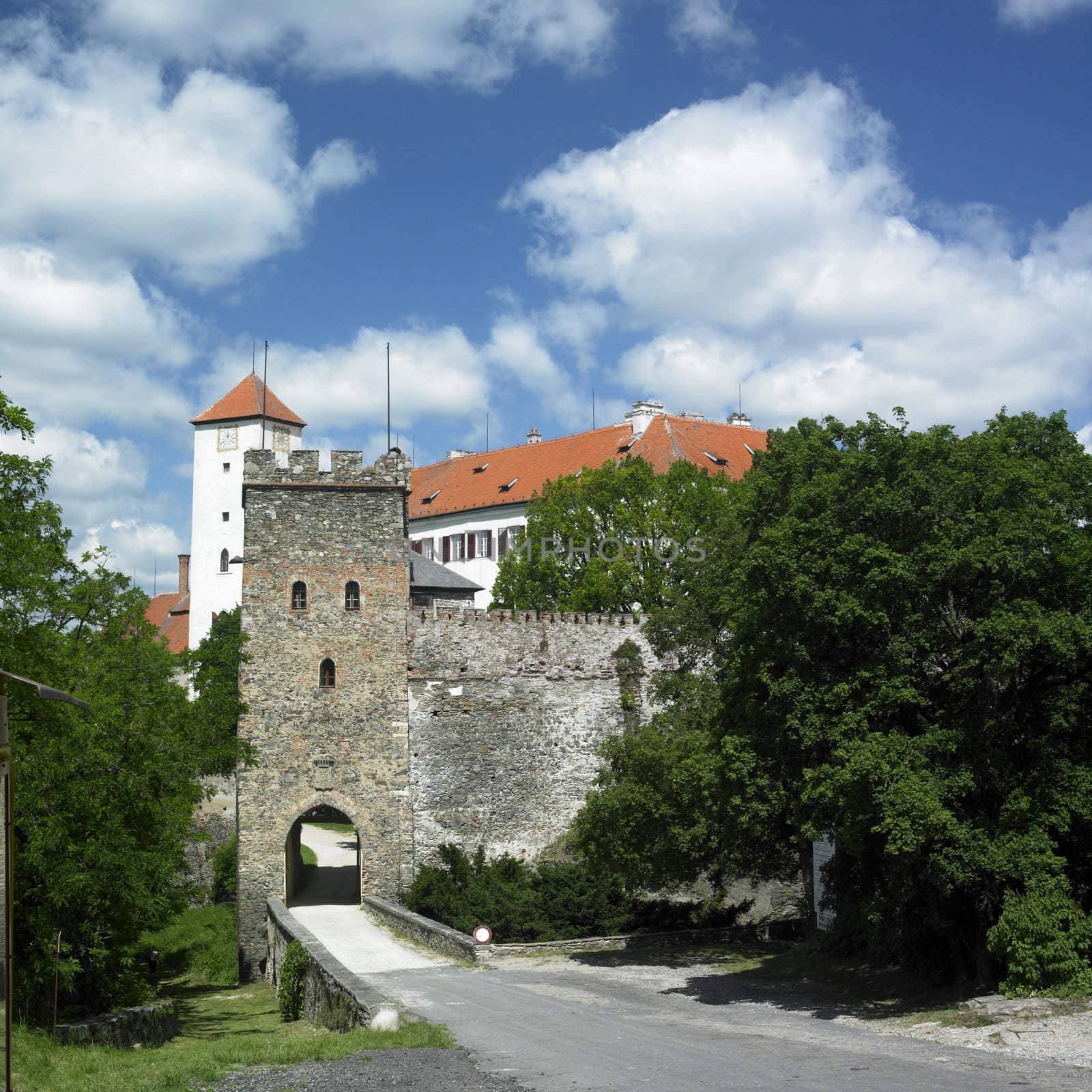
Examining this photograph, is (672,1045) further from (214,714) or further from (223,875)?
(223,875)

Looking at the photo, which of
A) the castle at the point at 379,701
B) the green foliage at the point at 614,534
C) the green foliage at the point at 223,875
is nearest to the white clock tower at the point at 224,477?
the green foliage at the point at 614,534

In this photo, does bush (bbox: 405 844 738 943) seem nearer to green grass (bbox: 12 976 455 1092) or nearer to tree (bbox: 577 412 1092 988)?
tree (bbox: 577 412 1092 988)

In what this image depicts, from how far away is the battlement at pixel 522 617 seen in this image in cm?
3153

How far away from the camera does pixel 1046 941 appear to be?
14.8m

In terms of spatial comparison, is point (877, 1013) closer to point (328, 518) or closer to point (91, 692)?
point (91, 692)

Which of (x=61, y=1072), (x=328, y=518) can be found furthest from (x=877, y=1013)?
(x=328, y=518)

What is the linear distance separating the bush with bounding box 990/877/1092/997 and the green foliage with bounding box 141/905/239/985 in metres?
18.8

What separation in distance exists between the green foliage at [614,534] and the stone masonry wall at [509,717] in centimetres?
591

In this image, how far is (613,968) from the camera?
71.5 feet

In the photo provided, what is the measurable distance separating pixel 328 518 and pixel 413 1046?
18.4 meters

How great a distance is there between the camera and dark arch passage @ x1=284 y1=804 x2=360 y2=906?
2977 centimetres

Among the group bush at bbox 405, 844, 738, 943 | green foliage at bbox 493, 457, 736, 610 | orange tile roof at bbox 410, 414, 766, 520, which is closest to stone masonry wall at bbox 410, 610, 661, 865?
bush at bbox 405, 844, 738, 943

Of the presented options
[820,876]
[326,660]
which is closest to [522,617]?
[326,660]

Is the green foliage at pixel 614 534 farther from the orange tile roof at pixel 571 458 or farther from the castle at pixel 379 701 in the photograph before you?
the orange tile roof at pixel 571 458
